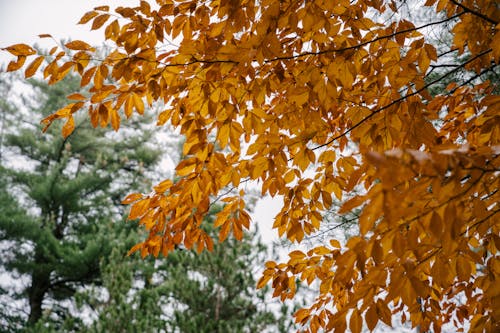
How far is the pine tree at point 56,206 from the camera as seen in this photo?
315 inches

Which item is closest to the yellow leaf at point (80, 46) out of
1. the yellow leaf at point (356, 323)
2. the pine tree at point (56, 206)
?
the yellow leaf at point (356, 323)

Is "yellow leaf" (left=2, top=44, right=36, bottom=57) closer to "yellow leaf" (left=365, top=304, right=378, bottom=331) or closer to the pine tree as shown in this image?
"yellow leaf" (left=365, top=304, right=378, bottom=331)

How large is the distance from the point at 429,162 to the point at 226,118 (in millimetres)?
824

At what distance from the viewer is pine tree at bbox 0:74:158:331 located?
8.00 meters

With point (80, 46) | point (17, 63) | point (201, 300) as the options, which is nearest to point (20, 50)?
point (17, 63)

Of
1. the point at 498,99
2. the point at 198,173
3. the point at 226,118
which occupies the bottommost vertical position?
the point at 498,99

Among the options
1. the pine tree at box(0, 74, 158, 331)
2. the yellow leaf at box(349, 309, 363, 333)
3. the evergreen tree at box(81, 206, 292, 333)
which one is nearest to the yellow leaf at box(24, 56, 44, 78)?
the yellow leaf at box(349, 309, 363, 333)

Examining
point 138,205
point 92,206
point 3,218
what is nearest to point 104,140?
point 92,206

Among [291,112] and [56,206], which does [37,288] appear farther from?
[291,112]

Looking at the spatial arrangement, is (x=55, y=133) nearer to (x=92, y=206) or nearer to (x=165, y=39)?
(x=92, y=206)

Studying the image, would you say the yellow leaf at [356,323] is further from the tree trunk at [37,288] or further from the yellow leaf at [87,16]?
the tree trunk at [37,288]

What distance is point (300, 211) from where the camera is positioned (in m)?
1.71

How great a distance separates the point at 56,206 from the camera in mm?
9156

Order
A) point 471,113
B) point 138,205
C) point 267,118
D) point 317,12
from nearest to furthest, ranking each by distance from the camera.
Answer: point 317,12
point 267,118
point 138,205
point 471,113
